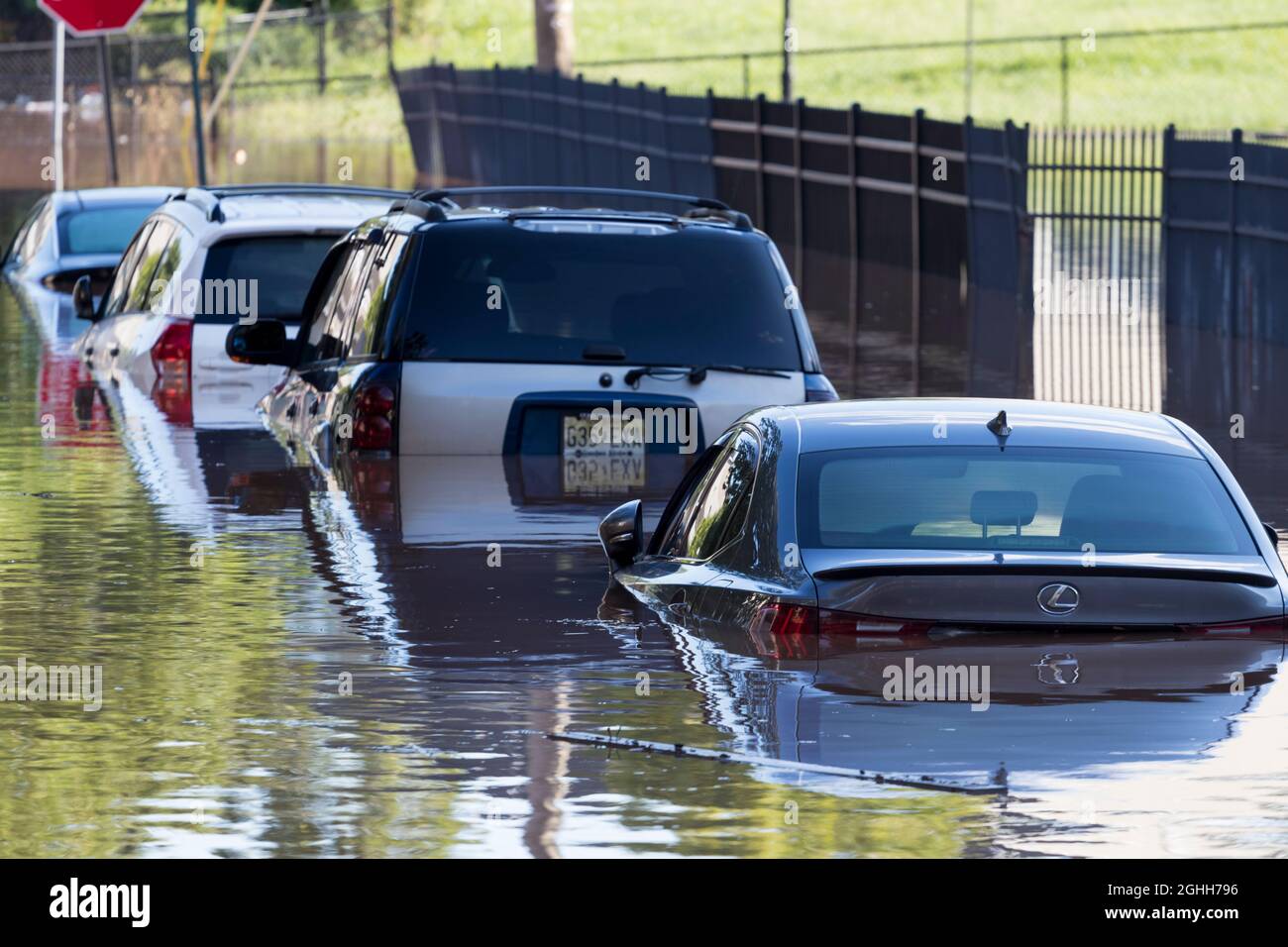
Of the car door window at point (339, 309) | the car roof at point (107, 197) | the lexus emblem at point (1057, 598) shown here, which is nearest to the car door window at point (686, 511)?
the lexus emblem at point (1057, 598)

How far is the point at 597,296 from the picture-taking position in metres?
13.3

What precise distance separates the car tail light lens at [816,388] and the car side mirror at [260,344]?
2.86 metres

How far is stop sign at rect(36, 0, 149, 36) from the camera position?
128 ft

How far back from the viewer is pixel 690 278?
43.5ft

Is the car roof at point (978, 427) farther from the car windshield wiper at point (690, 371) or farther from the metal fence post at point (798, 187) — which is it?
the metal fence post at point (798, 187)

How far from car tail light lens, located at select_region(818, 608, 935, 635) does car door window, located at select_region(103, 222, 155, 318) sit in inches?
442

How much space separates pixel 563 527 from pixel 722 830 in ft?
19.4

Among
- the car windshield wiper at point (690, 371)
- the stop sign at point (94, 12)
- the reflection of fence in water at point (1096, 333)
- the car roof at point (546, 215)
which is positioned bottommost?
the reflection of fence in water at point (1096, 333)

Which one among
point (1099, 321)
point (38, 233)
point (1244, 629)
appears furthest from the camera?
point (38, 233)

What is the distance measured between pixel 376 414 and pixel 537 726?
4574 mm

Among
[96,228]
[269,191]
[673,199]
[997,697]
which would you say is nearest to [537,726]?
[997,697]

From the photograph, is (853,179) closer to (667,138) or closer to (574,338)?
(667,138)

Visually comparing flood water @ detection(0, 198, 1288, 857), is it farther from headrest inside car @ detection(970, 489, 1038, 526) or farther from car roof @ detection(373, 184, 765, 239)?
car roof @ detection(373, 184, 765, 239)

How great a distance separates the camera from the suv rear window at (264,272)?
1719cm
